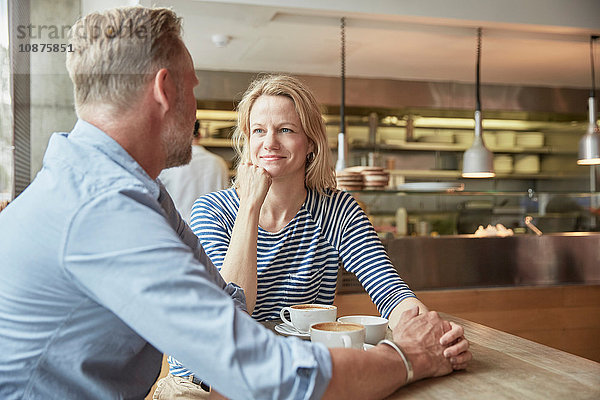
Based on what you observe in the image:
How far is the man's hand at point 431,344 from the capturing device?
0.99 m

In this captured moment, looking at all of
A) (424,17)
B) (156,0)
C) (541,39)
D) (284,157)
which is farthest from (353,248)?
(541,39)

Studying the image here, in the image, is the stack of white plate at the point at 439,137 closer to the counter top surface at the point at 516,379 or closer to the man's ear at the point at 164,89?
the counter top surface at the point at 516,379

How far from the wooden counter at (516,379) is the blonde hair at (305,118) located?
0.81 metres

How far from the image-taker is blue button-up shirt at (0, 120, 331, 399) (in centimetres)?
75

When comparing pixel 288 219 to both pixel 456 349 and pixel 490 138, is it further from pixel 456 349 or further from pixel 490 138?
pixel 490 138

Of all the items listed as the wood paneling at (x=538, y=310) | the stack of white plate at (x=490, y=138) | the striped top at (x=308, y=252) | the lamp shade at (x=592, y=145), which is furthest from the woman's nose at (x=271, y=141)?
the stack of white plate at (x=490, y=138)

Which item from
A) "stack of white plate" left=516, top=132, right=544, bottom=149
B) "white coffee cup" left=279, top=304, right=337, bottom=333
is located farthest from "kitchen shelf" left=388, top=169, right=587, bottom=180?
"white coffee cup" left=279, top=304, right=337, bottom=333

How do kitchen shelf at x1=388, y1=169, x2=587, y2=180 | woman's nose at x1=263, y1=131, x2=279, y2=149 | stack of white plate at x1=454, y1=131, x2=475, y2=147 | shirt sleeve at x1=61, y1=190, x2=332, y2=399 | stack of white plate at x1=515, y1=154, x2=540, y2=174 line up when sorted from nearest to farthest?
shirt sleeve at x1=61, y1=190, x2=332, y2=399 → woman's nose at x1=263, y1=131, x2=279, y2=149 → kitchen shelf at x1=388, y1=169, x2=587, y2=180 → stack of white plate at x1=454, y1=131, x2=475, y2=147 → stack of white plate at x1=515, y1=154, x2=540, y2=174

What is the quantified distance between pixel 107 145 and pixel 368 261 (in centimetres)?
97

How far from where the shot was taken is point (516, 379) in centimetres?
98

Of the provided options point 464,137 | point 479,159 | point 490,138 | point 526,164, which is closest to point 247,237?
point 479,159

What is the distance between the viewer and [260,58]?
15.8 feet

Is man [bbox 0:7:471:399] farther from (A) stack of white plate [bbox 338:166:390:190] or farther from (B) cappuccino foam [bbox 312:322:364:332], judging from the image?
(A) stack of white plate [bbox 338:166:390:190]

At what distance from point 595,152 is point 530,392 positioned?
332 cm
